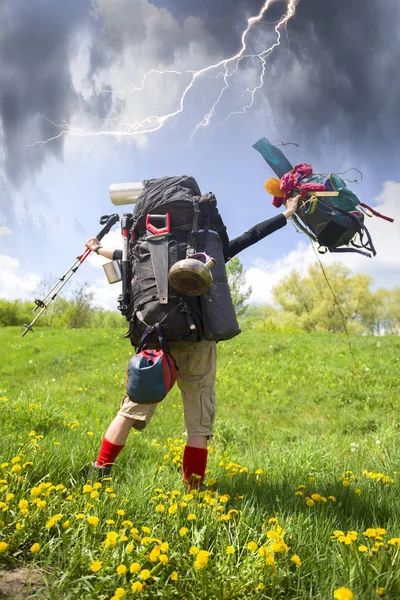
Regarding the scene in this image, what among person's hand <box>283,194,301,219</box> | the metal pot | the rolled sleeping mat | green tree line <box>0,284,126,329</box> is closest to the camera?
the metal pot

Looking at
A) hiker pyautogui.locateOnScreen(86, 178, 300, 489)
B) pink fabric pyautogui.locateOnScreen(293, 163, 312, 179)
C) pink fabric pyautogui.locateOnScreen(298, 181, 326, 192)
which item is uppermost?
pink fabric pyautogui.locateOnScreen(293, 163, 312, 179)

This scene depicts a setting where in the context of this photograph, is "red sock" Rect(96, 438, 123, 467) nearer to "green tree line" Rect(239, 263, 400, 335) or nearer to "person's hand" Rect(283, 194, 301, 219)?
"person's hand" Rect(283, 194, 301, 219)

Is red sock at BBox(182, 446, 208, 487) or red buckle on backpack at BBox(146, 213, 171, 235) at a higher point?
red buckle on backpack at BBox(146, 213, 171, 235)

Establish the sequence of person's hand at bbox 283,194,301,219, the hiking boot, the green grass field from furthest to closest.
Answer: person's hand at bbox 283,194,301,219
the hiking boot
the green grass field

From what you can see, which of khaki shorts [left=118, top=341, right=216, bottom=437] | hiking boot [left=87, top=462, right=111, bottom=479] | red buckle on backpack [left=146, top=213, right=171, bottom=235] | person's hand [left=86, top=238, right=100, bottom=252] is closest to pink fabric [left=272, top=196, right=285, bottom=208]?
red buckle on backpack [left=146, top=213, right=171, bottom=235]

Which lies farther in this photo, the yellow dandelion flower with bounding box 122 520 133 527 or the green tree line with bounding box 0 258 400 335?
the green tree line with bounding box 0 258 400 335

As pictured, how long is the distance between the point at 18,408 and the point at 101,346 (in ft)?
29.9

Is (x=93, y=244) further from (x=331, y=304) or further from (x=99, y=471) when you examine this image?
(x=331, y=304)

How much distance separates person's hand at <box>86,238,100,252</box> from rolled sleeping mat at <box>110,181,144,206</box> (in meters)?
0.38

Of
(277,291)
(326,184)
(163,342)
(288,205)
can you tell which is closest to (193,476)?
(163,342)

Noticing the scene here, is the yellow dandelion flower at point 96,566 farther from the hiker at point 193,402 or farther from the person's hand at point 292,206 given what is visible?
the person's hand at point 292,206

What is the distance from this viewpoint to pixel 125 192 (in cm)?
363

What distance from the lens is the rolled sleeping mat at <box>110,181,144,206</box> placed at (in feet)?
11.8

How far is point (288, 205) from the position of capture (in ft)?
12.4
